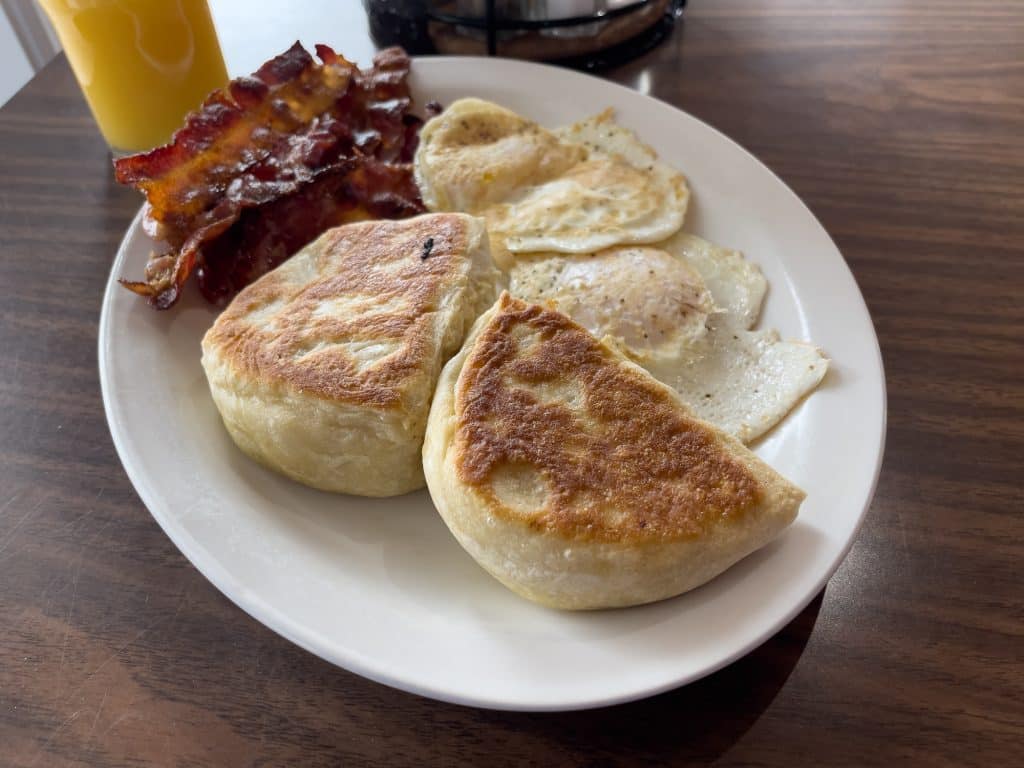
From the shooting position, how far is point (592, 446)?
1232 mm

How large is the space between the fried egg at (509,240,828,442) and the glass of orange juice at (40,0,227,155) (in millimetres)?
1045

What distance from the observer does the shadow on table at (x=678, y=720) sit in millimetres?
1138

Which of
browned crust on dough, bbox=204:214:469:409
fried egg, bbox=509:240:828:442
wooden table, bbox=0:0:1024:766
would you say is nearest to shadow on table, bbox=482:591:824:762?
wooden table, bbox=0:0:1024:766

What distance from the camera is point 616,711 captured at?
1176 millimetres

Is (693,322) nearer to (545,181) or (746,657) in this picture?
(545,181)

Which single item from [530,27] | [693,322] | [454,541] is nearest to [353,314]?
[454,541]

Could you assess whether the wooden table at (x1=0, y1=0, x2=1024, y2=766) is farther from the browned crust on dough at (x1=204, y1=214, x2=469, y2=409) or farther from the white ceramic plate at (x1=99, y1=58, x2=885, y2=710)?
the browned crust on dough at (x1=204, y1=214, x2=469, y2=409)

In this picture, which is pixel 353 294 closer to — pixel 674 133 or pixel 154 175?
pixel 154 175

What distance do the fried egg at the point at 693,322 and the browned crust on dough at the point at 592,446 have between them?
0.24 m

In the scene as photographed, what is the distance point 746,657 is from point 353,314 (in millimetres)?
866

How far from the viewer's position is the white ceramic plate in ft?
3.64

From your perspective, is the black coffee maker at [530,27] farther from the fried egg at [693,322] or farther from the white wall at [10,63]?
the white wall at [10,63]

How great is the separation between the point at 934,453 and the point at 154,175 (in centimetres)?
168

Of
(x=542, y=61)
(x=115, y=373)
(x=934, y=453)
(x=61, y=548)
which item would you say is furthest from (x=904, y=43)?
(x=61, y=548)
